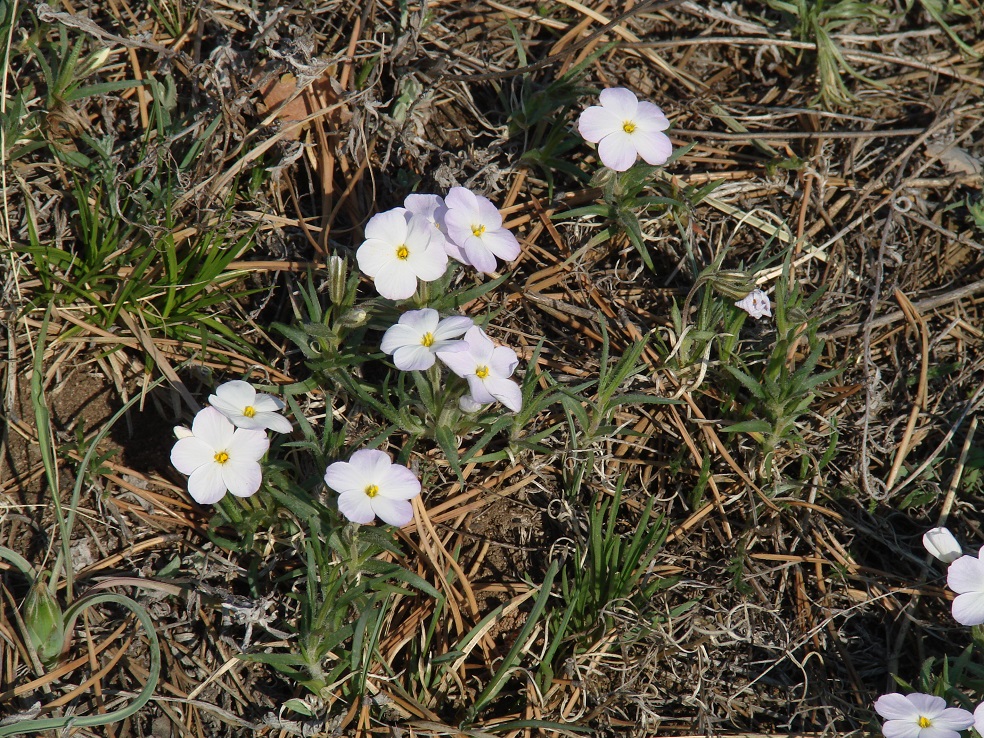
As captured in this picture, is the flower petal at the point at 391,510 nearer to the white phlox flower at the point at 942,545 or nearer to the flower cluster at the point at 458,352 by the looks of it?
the flower cluster at the point at 458,352

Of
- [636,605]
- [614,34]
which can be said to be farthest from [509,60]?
[636,605]

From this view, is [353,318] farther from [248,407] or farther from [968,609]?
[968,609]

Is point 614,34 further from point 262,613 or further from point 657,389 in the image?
point 262,613

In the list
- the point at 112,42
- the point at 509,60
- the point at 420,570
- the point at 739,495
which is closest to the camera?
Answer: the point at 420,570

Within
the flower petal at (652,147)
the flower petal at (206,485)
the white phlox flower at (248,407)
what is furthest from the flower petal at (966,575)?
the flower petal at (206,485)

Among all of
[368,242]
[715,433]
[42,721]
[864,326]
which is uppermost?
[368,242]

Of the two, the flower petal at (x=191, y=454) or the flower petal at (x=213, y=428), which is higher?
the flower petal at (x=213, y=428)

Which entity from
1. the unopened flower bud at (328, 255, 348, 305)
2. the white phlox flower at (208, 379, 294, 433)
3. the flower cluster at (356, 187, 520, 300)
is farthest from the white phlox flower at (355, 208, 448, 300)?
the white phlox flower at (208, 379, 294, 433)
